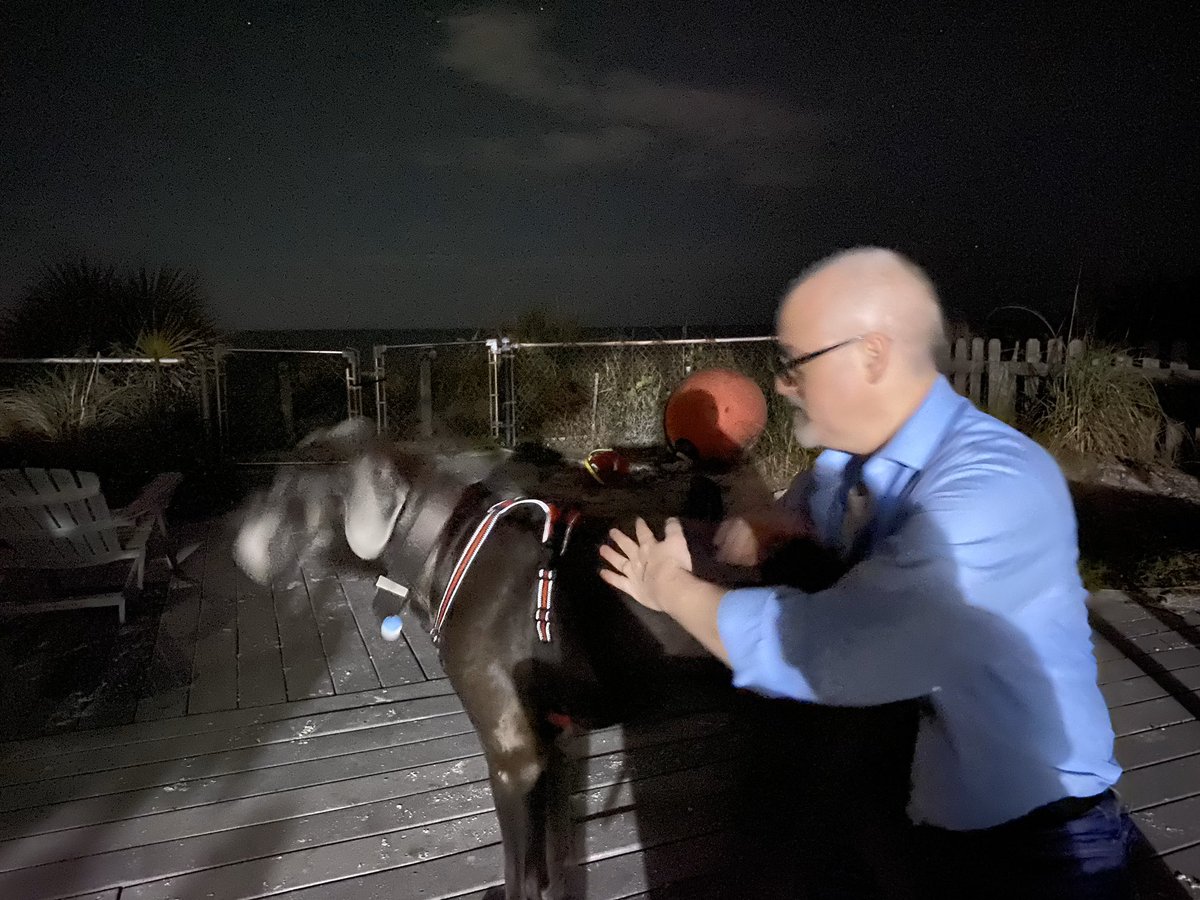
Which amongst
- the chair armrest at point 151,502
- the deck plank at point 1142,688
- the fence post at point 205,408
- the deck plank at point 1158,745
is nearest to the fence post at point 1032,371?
the deck plank at point 1142,688

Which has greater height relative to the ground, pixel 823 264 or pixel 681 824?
pixel 823 264

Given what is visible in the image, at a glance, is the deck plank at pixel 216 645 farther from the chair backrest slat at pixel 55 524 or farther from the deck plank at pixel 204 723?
the chair backrest slat at pixel 55 524

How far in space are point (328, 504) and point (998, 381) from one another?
23.7ft

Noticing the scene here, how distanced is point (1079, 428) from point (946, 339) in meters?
6.67

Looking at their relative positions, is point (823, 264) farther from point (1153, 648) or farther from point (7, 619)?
point (7, 619)

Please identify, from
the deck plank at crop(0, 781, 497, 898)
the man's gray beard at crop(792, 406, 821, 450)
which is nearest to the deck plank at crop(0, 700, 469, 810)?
the deck plank at crop(0, 781, 497, 898)

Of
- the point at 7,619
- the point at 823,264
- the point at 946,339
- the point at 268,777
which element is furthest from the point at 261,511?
the point at 7,619

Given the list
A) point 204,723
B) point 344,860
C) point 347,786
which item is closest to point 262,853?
point 344,860

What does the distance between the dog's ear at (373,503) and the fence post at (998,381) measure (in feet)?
22.8

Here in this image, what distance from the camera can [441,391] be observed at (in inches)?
403

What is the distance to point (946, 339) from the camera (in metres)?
1.42

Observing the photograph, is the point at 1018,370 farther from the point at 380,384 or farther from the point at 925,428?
the point at 925,428

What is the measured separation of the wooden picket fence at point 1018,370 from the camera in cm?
730

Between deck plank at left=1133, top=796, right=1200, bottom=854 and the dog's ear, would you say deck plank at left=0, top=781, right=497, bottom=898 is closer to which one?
the dog's ear
